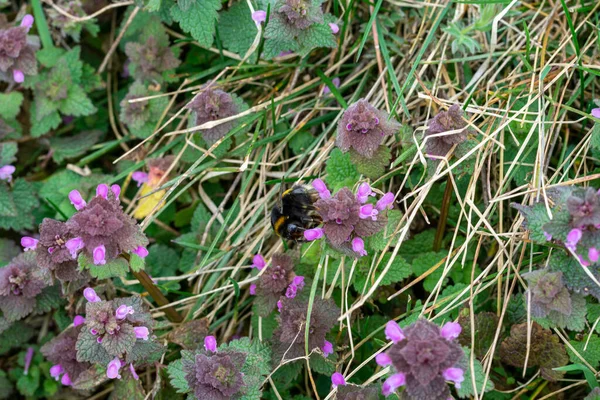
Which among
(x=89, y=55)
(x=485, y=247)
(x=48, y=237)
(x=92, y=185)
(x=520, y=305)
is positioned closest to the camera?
(x=48, y=237)

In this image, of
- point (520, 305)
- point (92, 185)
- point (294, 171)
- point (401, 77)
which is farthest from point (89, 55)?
point (520, 305)

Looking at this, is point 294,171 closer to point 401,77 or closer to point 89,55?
point 401,77

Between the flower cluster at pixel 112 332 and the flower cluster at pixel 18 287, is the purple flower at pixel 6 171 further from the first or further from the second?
the flower cluster at pixel 112 332

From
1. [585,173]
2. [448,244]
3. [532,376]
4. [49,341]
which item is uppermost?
[585,173]

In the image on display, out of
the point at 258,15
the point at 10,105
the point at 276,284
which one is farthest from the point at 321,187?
the point at 10,105

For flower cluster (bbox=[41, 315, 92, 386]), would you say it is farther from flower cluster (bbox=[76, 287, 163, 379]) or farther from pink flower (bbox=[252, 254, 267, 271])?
pink flower (bbox=[252, 254, 267, 271])

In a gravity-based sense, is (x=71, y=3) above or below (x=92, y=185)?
above

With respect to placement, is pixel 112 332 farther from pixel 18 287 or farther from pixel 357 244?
pixel 357 244

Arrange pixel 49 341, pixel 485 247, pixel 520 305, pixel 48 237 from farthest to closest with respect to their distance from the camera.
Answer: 1. pixel 49 341
2. pixel 485 247
3. pixel 520 305
4. pixel 48 237
